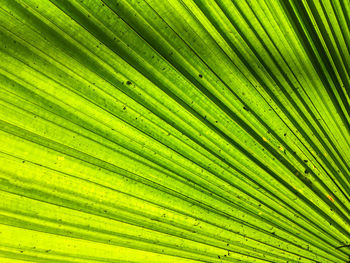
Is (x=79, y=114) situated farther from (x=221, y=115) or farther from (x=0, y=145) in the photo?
(x=221, y=115)

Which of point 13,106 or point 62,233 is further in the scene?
point 62,233

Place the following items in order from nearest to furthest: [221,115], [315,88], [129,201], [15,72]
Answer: [15,72] < [129,201] < [221,115] < [315,88]

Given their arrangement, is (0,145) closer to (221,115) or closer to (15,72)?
(15,72)

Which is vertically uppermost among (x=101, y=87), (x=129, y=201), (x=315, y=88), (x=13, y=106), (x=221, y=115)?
(x=315, y=88)

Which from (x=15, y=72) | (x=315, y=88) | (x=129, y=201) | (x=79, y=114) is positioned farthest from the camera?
(x=315, y=88)

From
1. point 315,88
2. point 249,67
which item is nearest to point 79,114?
point 249,67

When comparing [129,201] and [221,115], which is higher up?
[221,115]
